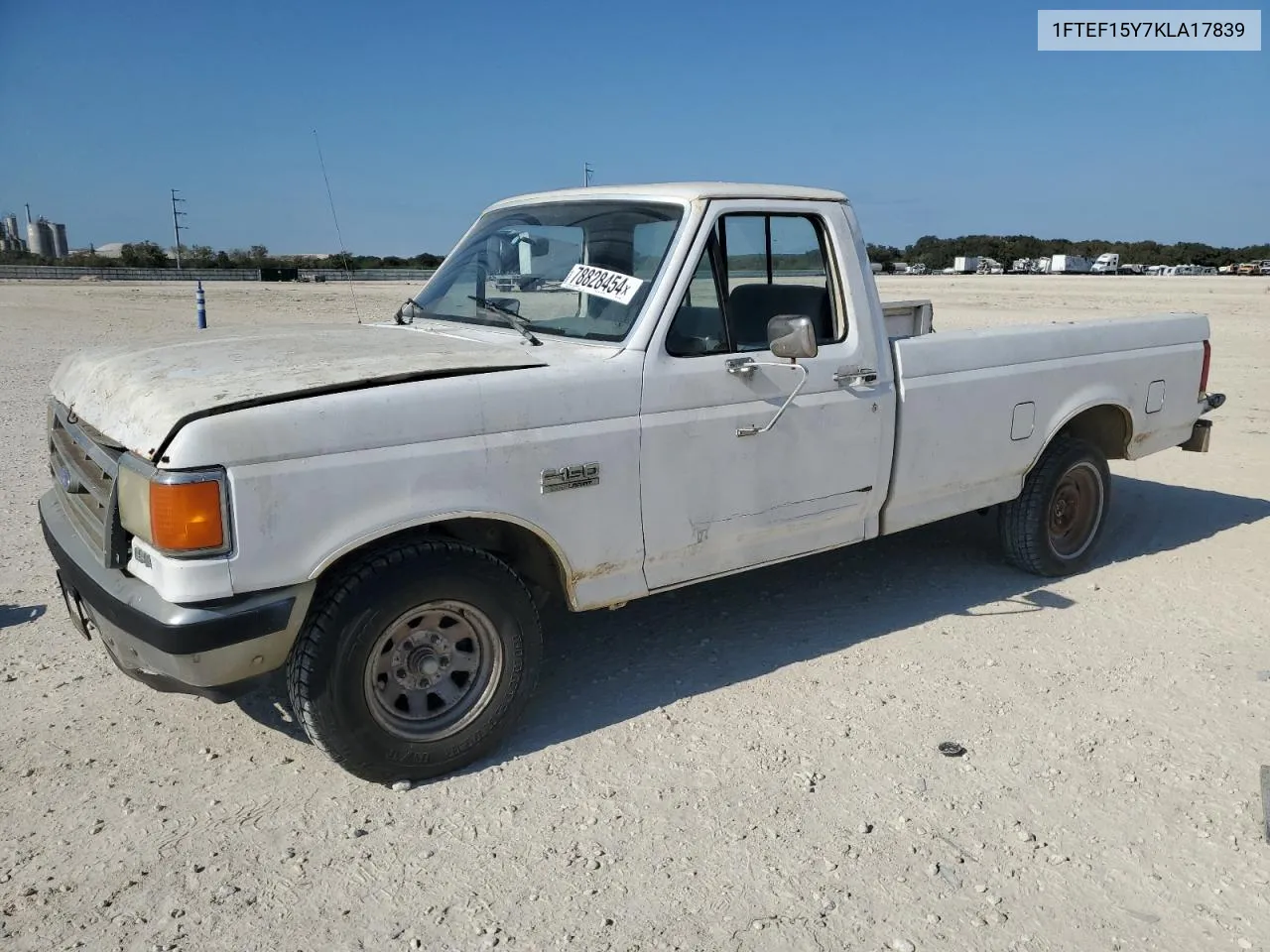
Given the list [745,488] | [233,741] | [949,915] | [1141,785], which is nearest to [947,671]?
[1141,785]

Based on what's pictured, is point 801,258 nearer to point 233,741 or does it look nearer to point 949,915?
point 949,915

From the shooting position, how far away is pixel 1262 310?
993 inches

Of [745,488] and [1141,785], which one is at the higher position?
[745,488]

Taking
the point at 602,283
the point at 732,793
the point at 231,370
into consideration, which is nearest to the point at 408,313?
the point at 602,283

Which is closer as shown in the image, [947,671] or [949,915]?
[949,915]

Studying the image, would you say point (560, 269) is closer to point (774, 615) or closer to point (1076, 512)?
point (774, 615)

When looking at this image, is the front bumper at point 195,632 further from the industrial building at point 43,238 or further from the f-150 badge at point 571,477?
the industrial building at point 43,238

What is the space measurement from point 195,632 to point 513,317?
1900mm

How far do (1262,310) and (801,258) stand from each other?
84.2 ft

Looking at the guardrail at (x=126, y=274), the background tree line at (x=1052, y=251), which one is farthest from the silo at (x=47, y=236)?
the background tree line at (x=1052, y=251)

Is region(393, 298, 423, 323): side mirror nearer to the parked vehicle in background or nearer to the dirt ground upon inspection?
the dirt ground

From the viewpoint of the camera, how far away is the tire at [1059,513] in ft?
18.2

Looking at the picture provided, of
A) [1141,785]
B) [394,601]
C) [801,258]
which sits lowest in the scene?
[1141,785]

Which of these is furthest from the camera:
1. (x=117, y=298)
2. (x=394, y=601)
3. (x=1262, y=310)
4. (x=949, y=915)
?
(x=117, y=298)
